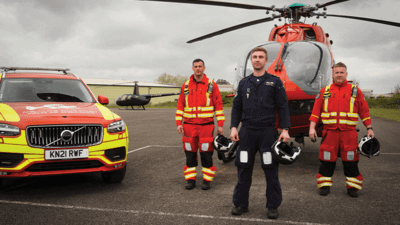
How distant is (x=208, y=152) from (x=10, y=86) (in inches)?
139

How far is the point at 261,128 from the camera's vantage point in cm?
350

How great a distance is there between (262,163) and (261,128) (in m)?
0.40

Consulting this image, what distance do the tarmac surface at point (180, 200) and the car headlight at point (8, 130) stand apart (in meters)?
0.89

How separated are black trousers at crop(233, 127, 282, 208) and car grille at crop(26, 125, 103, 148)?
6.61 feet

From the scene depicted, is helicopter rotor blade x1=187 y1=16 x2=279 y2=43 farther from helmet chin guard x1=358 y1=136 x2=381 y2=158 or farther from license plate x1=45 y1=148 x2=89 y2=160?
license plate x1=45 y1=148 x2=89 y2=160

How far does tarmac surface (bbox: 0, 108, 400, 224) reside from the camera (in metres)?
3.40

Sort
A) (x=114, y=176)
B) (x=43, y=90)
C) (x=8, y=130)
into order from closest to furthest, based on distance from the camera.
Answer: (x=8, y=130), (x=114, y=176), (x=43, y=90)

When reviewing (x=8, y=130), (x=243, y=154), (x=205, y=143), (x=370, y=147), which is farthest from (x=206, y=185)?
(x=8, y=130)

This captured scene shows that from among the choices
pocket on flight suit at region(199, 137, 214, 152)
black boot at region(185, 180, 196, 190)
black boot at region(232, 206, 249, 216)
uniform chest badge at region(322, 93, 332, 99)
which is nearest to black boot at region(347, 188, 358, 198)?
uniform chest badge at region(322, 93, 332, 99)

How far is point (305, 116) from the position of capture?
5.62 metres

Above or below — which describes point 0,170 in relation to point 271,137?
below

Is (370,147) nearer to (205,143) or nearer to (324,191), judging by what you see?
(324,191)

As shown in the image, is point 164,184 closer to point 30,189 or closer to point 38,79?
point 30,189

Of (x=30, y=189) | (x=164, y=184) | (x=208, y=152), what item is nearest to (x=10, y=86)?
(x=30, y=189)
